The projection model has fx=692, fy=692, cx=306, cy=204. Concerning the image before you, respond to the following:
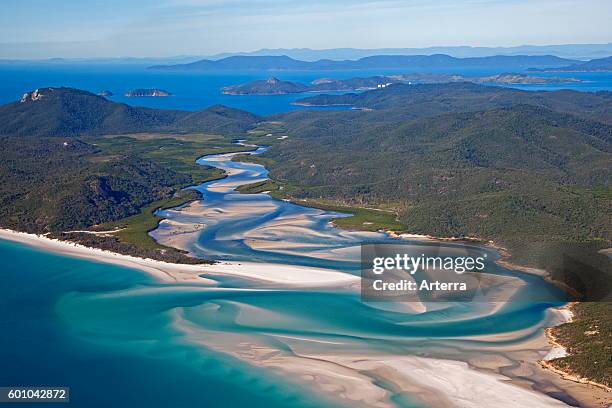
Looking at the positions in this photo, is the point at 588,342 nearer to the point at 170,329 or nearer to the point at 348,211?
the point at 170,329

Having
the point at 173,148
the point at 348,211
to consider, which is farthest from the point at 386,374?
the point at 173,148

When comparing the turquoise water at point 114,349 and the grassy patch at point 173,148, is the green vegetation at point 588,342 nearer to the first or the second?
the turquoise water at point 114,349

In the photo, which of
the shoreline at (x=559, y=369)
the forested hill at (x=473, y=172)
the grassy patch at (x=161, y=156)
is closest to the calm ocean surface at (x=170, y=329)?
the shoreline at (x=559, y=369)

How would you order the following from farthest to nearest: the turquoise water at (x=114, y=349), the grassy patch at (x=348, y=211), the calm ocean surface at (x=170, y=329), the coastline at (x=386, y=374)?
the grassy patch at (x=348, y=211)
the calm ocean surface at (x=170, y=329)
the turquoise water at (x=114, y=349)
the coastline at (x=386, y=374)

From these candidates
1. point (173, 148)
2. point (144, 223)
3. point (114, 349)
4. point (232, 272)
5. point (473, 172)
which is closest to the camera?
point (114, 349)

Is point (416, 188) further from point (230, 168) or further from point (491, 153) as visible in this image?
point (230, 168)
